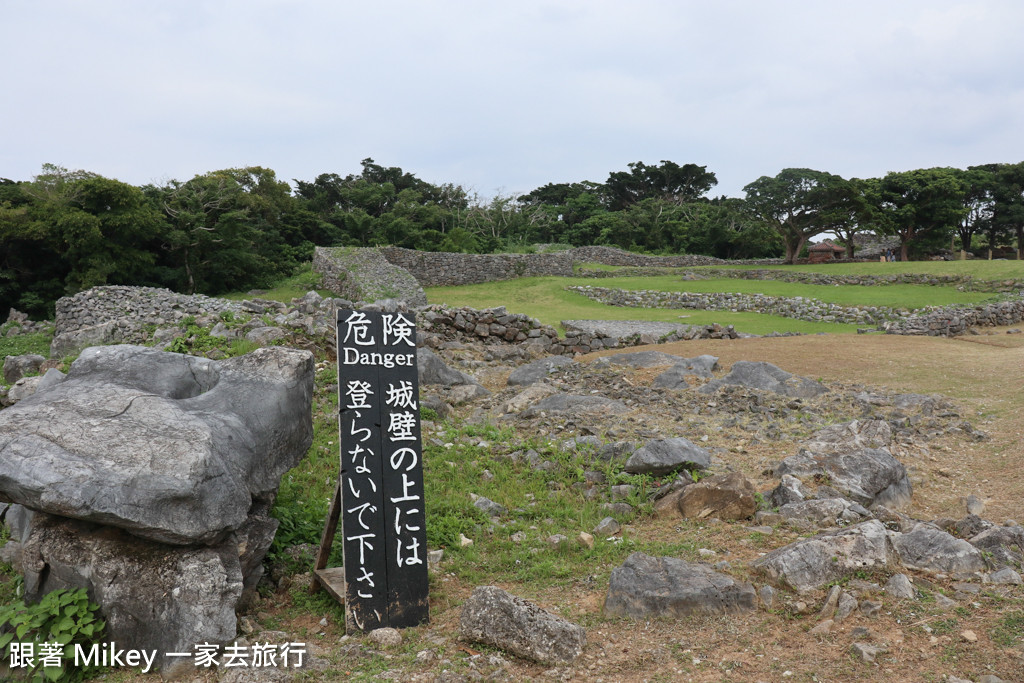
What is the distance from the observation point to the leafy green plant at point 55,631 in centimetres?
350

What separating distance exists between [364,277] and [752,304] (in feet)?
43.4

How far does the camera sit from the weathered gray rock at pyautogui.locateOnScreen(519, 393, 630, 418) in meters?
8.37

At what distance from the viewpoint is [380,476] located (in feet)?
13.9

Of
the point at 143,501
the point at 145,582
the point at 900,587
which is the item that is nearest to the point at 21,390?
the point at 145,582

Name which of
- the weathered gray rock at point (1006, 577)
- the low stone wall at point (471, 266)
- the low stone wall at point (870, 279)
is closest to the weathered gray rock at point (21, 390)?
the weathered gray rock at point (1006, 577)

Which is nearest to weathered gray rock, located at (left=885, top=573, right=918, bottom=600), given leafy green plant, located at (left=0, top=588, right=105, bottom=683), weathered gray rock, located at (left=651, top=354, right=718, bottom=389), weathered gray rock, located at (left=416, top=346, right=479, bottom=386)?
leafy green plant, located at (left=0, top=588, right=105, bottom=683)

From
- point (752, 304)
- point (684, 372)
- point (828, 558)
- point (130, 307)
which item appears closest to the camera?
point (828, 558)

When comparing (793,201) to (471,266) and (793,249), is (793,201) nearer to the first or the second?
(793,249)

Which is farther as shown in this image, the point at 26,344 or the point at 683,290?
the point at 683,290

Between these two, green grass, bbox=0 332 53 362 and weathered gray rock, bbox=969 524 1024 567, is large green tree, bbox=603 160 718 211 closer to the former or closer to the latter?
green grass, bbox=0 332 53 362

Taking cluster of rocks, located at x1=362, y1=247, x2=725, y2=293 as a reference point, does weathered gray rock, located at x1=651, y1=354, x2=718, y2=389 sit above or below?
below

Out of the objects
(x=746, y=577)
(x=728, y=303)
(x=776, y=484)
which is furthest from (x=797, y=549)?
(x=728, y=303)

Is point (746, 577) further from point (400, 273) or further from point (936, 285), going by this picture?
point (936, 285)

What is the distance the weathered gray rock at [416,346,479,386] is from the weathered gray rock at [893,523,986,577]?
6922 millimetres
